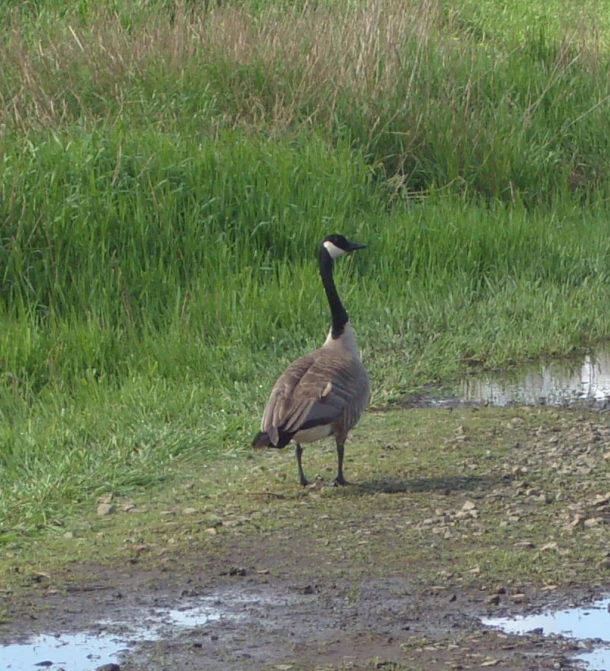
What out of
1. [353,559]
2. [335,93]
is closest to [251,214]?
[335,93]

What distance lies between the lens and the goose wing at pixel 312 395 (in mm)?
5352

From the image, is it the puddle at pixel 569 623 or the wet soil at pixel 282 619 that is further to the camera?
the puddle at pixel 569 623

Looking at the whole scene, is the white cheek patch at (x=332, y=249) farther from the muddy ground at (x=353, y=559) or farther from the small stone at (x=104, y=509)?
the small stone at (x=104, y=509)

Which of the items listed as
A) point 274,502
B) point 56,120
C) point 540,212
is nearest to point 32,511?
point 274,502

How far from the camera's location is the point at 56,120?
1019cm

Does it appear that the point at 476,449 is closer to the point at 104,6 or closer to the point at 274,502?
the point at 274,502

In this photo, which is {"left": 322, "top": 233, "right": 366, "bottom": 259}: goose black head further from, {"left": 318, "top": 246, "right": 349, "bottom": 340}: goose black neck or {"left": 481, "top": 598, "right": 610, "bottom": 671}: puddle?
{"left": 481, "top": 598, "right": 610, "bottom": 671}: puddle

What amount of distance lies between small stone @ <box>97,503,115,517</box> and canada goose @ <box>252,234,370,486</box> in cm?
70

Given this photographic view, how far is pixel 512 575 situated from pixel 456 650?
71cm

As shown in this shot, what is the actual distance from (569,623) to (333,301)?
8.09ft

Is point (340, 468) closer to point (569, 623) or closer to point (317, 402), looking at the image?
point (317, 402)

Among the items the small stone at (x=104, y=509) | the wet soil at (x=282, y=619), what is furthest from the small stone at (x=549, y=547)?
the small stone at (x=104, y=509)

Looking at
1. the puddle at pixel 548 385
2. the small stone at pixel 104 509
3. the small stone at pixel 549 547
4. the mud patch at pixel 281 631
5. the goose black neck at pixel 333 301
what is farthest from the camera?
the puddle at pixel 548 385

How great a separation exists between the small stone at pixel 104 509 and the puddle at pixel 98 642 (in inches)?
46.0
